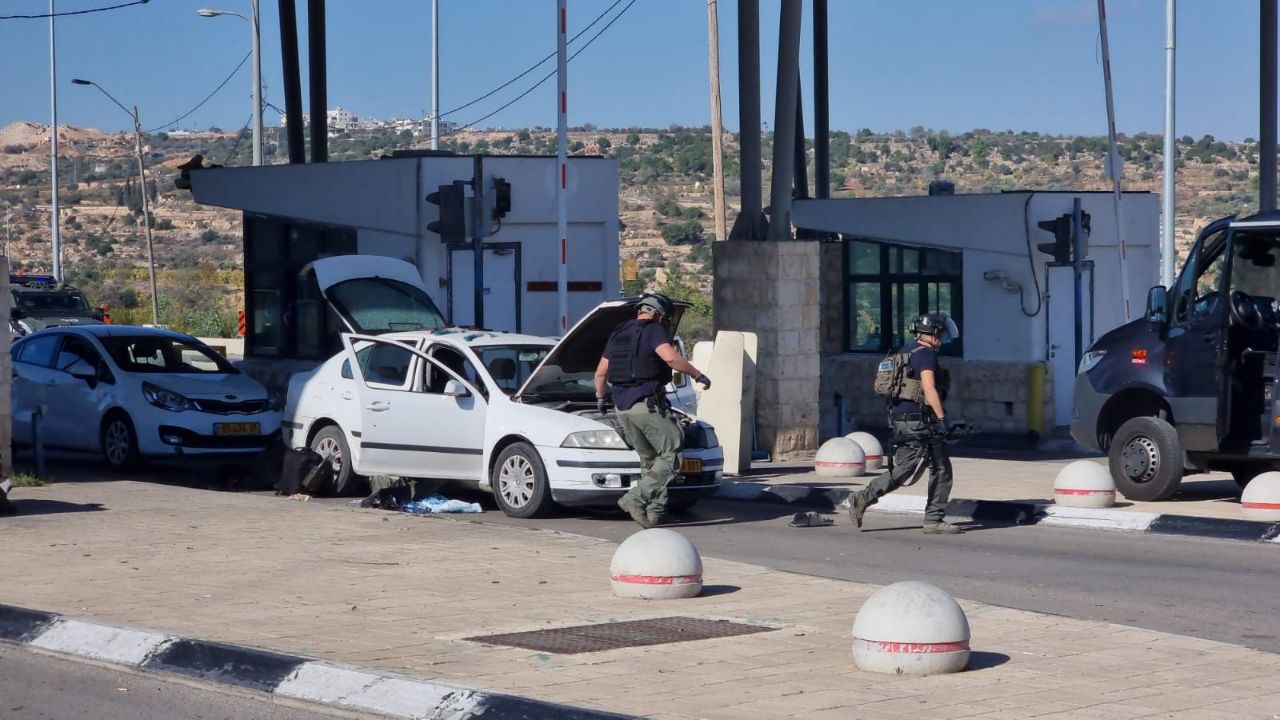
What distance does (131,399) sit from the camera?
59.2ft

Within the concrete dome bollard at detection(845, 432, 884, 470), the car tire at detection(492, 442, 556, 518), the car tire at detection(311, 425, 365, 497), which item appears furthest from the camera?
the concrete dome bollard at detection(845, 432, 884, 470)

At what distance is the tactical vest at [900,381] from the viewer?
1342cm

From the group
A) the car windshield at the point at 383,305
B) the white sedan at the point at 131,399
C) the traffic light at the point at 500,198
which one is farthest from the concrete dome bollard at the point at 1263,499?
→ the white sedan at the point at 131,399

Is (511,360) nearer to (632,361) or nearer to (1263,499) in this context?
(632,361)

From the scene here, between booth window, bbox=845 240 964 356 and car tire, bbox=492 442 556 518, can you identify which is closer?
car tire, bbox=492 442 556 518

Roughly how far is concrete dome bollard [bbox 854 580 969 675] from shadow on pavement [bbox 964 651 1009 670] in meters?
0.25

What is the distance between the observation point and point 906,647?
25.3ft

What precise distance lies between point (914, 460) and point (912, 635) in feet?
19.3

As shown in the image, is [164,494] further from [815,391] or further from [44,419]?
[815,391]

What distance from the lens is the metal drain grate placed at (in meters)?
8.51

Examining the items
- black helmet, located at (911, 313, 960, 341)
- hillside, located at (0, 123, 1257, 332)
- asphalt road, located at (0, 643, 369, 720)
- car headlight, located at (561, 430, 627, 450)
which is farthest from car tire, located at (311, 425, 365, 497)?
hillside, located at (0, 123, 1257, 332)

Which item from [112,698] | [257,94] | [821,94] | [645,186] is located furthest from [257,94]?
[645,186]

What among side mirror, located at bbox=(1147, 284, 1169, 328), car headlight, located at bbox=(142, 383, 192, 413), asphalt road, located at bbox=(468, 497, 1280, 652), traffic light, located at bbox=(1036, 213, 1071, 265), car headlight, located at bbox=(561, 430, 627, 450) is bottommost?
asphalt road, located at bbox=(468, 497, 1280, 652)

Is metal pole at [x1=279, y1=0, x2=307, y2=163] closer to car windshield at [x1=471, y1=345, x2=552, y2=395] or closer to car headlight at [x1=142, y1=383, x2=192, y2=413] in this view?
car headlight at [x1=142, y1=383, x2=192, y2=413]
